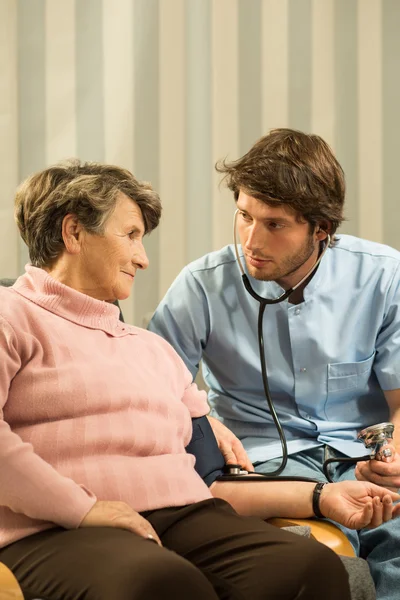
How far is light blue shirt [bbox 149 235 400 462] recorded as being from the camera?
6.91ft

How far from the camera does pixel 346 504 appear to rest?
68.4 inches

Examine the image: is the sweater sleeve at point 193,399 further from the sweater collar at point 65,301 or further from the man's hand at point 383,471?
the man's hand at point 383,471

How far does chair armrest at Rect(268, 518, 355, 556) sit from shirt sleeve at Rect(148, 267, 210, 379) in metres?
0.50

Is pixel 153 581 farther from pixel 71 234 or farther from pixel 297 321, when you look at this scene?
pixel 297 321

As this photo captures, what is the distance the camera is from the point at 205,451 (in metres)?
1.80

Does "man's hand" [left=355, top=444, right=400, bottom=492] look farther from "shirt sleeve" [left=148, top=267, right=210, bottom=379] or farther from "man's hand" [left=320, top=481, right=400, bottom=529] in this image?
"shirt sleeve" [left=148, top=267, right=210, bottom=379]

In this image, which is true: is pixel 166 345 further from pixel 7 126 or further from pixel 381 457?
pixel 7 126

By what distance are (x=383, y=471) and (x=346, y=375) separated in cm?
34

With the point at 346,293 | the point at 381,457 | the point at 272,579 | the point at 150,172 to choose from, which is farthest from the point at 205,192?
the point at 272,579

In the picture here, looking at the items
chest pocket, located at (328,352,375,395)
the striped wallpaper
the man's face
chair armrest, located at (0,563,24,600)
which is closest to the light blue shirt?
chest pocket, located at (328,352,375,395)

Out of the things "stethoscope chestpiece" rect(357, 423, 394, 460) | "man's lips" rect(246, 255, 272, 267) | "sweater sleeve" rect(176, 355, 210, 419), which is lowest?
"stethoscope chestpiece" rect(357, 423, 394, 460)

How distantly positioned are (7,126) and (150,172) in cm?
43

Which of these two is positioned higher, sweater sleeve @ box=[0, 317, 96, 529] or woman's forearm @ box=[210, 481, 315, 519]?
sweater sleeve @ box=[0, 317, 96, 529]

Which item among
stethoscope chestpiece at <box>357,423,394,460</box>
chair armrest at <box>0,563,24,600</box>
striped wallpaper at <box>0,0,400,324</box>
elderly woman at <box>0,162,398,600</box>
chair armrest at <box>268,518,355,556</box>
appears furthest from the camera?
striped wallpaper at <box>0,0,400,324</box>
